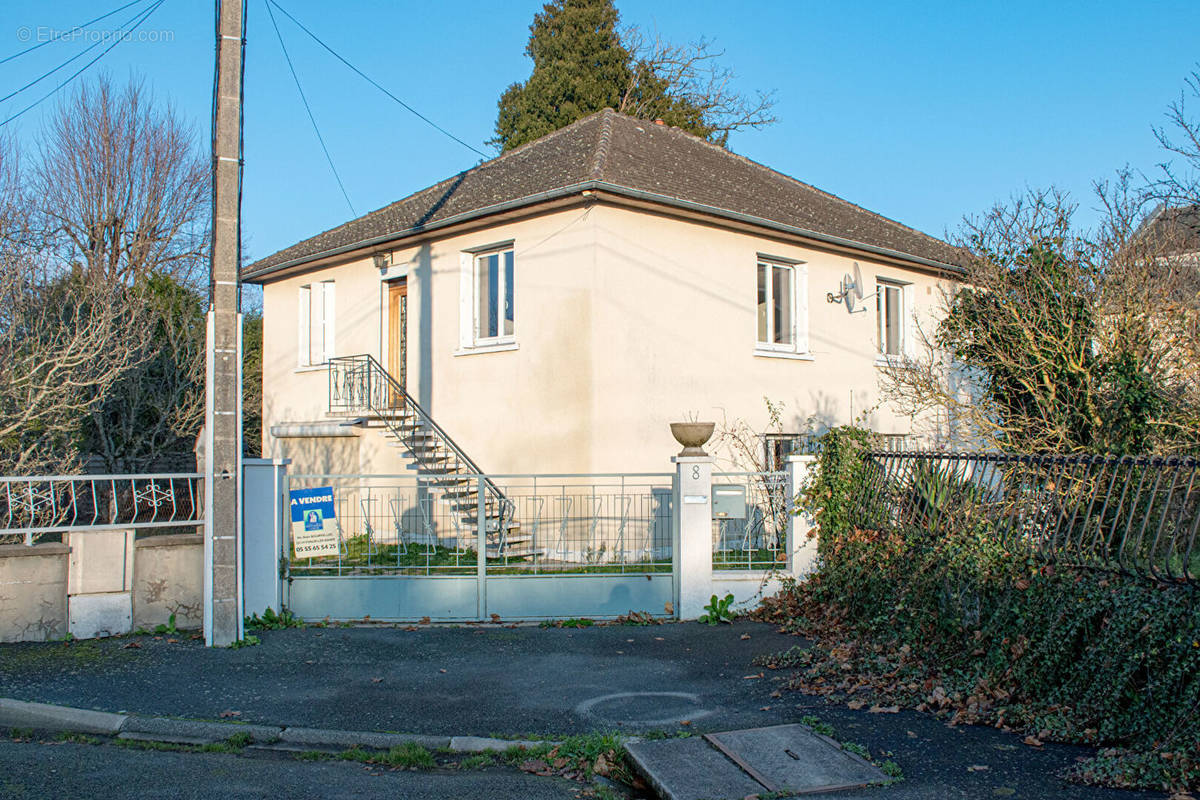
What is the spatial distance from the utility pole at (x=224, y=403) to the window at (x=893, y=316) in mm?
12387

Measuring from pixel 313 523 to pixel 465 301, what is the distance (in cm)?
603

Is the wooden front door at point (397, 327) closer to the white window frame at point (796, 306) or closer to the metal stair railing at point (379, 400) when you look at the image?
the metal stair railing at point (379, 400)

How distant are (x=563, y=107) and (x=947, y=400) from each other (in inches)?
842

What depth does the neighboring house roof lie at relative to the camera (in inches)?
529

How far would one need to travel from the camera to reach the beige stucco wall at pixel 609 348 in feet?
42.6

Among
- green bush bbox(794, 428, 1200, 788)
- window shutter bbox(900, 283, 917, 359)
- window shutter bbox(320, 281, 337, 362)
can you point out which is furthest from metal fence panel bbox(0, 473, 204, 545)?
window shutter bbox(900, 283, 917, 359)

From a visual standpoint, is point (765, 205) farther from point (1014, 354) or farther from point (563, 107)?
point (563, 107)

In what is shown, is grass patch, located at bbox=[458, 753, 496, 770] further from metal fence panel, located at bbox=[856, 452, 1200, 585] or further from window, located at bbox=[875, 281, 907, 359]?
window, located at bbox=[875, 281, 907, 359]

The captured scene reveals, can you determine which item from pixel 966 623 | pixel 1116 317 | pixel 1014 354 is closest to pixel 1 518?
pixel 966 623

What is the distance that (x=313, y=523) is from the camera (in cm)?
933

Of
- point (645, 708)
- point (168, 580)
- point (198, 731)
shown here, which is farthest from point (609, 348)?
point (198, 731)

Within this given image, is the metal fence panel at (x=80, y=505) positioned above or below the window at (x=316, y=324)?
below

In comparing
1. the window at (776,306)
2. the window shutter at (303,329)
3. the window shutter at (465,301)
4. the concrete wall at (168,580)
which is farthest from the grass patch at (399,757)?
the window shutter at (303,329)

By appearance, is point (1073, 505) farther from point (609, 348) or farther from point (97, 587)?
point (97, 587)
